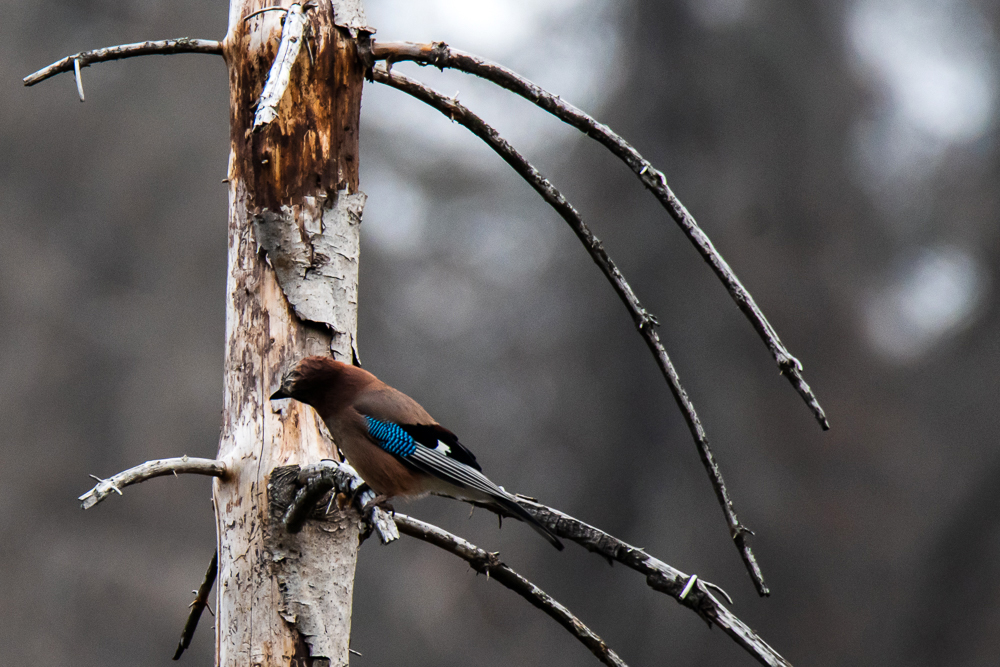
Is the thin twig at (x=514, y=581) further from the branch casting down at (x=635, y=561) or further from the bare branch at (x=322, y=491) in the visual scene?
the bare branch at (x=322, y=491)

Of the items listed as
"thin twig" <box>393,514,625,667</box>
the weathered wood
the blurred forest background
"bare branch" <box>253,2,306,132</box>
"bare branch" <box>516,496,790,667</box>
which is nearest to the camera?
"bare branch" <box>253,2,306,132</box>

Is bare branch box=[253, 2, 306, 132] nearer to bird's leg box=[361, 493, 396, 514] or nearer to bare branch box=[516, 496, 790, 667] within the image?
bird's leg box=[361, 493, 396, 514]

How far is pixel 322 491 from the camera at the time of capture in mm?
1987

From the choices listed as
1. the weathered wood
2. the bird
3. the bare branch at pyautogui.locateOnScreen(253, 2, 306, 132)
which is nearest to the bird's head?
the bird

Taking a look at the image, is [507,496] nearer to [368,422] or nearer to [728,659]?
[368,422]

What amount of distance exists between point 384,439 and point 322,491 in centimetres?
30

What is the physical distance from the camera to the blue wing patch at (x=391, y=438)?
7.38 ft

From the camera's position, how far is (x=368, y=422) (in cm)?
A: 225

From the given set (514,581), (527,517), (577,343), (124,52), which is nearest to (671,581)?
(527,517)

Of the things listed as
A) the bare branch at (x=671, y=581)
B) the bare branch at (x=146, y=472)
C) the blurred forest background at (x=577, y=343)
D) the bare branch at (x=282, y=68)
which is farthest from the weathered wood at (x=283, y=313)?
the blurred forest background at (x=577, y=343)

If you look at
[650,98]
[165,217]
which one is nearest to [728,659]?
[650,98]

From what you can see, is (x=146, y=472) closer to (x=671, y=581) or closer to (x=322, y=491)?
(x=322, y=491)

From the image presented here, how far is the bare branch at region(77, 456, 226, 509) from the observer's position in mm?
1772

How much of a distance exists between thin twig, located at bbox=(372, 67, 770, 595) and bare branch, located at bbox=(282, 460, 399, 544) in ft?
2.31
